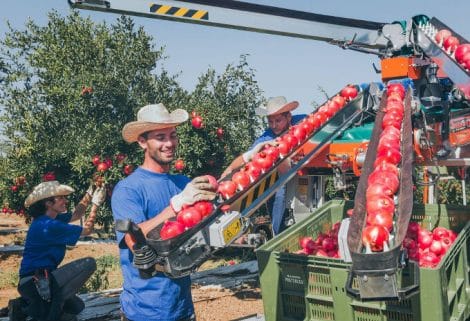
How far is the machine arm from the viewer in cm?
354

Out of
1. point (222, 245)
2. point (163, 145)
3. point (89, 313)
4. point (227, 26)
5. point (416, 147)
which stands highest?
point (227, 26)

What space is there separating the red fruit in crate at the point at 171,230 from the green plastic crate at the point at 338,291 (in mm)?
1020

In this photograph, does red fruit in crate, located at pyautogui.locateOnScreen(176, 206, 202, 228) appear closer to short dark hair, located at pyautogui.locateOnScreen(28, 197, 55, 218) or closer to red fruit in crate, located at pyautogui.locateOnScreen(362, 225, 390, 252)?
red fruit in crate, located at pyautogui.locateOnScreen(362, 225, 390, 252)

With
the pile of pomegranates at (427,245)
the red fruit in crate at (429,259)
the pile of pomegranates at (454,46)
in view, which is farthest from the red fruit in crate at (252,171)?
the pile of pomegranates at (454,46)

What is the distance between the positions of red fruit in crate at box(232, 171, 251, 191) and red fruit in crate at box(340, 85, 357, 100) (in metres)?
1.72

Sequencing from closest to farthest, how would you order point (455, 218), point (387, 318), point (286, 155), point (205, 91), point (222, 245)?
point (222, 245) < point (387, 318) < point (286, 155) < point (455, 218) < point (205, 91)

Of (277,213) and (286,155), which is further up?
(286,155)

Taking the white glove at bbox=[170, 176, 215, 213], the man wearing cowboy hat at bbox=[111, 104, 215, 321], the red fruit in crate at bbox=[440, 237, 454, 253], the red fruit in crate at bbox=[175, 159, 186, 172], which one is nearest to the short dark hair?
the man wearing cowboy hat at bbox=[111, 104, 215, 321]

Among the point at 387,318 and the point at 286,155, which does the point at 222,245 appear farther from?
the point at 286,155

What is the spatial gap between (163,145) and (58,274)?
2.66 metres

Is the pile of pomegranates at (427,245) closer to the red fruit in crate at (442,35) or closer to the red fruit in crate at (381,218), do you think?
the red fruit in crate at (381,218)

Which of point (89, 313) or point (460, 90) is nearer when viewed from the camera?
point (460, 90)

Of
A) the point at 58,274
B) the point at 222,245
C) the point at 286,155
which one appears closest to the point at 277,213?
the point at 286,155

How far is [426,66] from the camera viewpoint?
4301 millimetres
